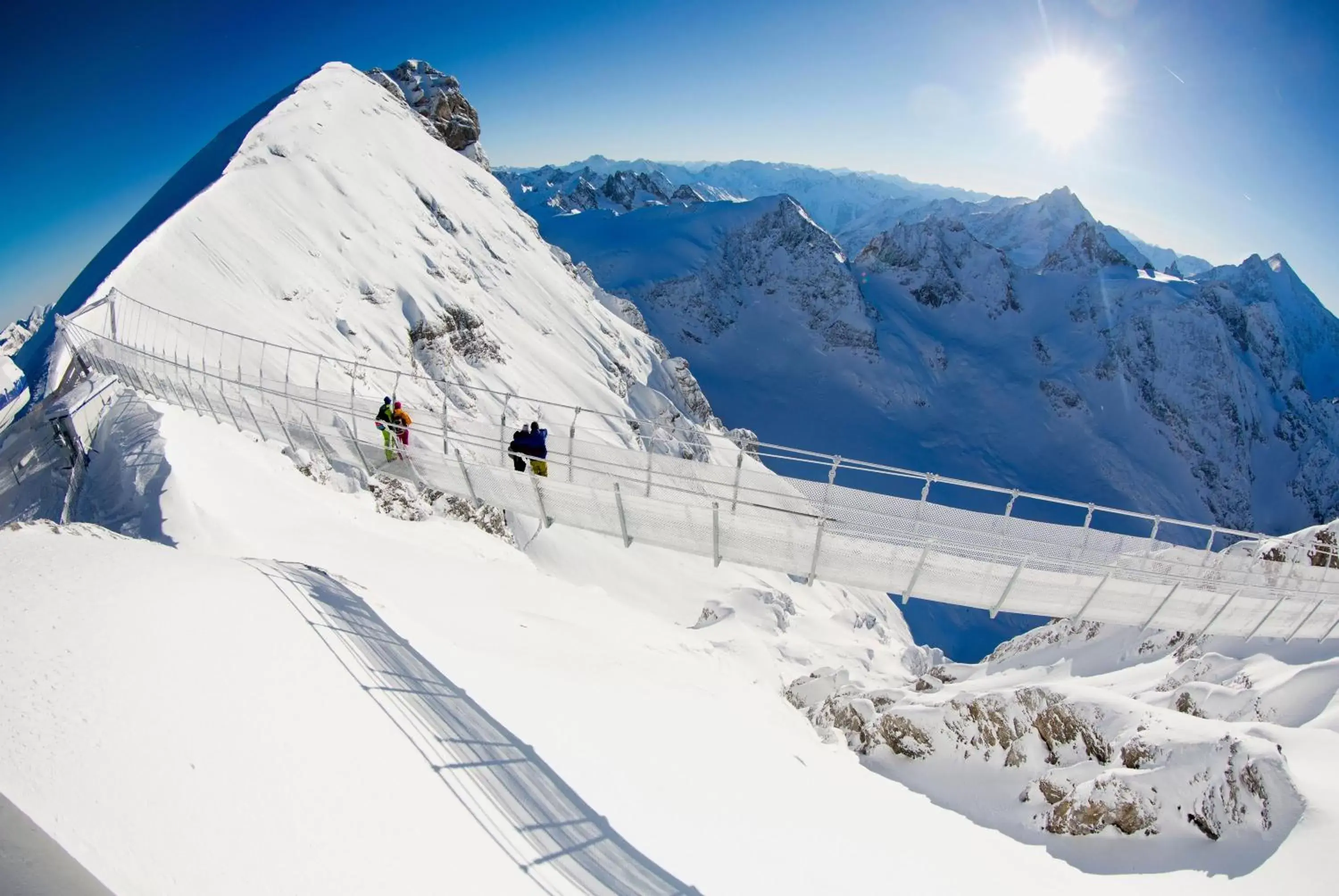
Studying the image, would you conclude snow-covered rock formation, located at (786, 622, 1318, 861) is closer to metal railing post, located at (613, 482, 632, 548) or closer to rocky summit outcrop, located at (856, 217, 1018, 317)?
metal railing post, located at (613, 482, 632, 548)

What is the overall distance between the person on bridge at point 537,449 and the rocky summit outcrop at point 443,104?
A: 3231 inches

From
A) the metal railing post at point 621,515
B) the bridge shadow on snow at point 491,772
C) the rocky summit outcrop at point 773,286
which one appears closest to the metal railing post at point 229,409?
the bridge shadow on snow at point 491,772

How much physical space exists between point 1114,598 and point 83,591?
12759mm

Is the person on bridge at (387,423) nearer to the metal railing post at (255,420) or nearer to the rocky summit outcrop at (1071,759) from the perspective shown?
the metal railing post at (255,420)

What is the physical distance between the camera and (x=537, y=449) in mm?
12258

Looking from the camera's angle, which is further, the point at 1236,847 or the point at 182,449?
the point at 182,449

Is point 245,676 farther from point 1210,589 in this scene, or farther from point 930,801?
point 1210,589

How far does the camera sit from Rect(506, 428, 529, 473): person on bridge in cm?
1209

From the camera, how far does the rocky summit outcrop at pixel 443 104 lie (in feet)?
278

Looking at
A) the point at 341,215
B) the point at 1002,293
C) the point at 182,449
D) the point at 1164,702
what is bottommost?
the point at 182,449

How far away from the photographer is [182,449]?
1155 cm

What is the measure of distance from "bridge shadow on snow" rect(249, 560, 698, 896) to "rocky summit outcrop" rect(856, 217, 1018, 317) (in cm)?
15060

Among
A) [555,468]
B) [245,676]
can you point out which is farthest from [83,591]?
[555,468]

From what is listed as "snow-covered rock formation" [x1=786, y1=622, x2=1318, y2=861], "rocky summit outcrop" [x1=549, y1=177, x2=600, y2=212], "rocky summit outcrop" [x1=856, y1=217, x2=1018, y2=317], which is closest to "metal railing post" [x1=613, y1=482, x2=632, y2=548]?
"snow-covered rock formation" [x1=786, y1=622, x2=1318, y2=861]
